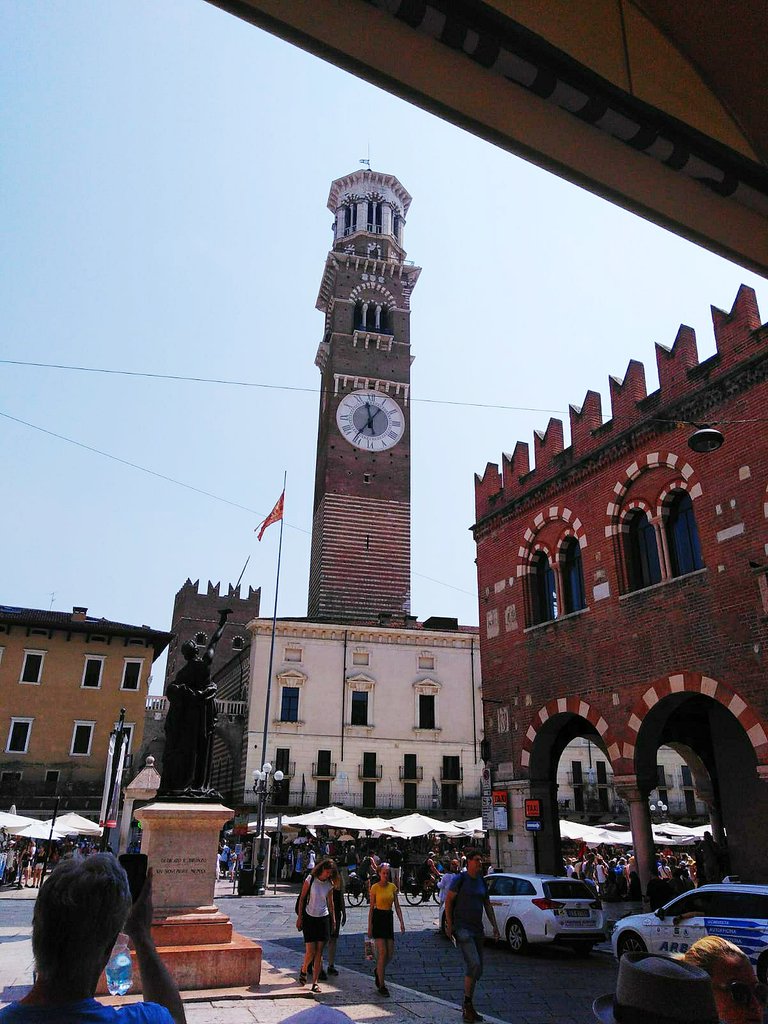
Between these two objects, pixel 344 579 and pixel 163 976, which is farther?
pixel 344 579

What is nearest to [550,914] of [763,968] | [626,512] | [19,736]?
[763,968]

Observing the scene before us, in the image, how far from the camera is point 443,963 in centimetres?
1328

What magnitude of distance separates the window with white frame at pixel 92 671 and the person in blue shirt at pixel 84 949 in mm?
44300

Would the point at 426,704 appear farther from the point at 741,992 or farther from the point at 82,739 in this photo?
the point at 741,992

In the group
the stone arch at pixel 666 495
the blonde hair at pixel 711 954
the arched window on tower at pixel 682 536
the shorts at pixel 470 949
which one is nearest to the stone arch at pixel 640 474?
the stone arch at pixel 666 495

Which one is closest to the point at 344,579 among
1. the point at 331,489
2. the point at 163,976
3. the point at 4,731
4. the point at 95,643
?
the point at 331,489

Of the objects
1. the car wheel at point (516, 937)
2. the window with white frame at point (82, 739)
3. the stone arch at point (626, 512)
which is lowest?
the car wheel at point (516, 937)

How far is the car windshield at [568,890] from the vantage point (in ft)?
48.4

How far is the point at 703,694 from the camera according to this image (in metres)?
15.3

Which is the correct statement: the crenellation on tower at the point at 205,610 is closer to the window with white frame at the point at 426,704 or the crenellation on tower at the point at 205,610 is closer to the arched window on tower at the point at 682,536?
the window with white frame at the point at 426,704

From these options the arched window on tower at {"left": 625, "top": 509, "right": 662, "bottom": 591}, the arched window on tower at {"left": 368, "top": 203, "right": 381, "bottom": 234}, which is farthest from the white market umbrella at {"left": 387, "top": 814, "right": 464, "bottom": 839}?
the arched window on tower at {"left": 368, "top": 203, "right": 381, "bottom": 234}

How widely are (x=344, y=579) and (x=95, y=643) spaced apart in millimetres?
16441

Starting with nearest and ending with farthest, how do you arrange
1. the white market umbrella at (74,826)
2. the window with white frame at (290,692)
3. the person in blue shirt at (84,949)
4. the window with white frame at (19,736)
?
the person in blue shirt at (84,949) < the white market umbrella at (74,826) < the window with white frame at (19,736) < the window with white frame at (290,692)

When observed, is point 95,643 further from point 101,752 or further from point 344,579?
point 344,579
